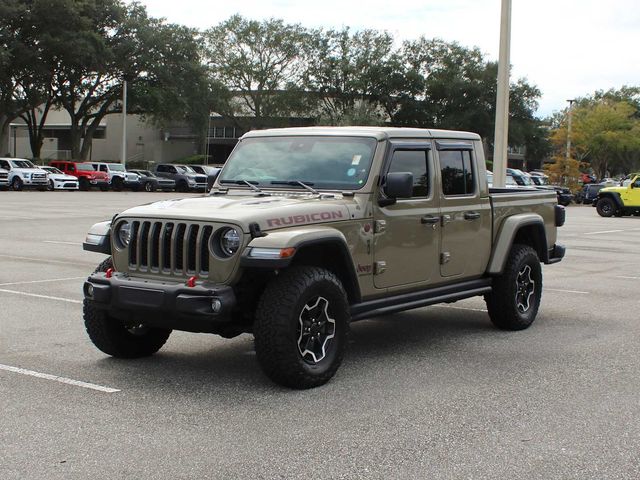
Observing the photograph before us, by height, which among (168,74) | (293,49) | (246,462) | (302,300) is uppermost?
(293,49)

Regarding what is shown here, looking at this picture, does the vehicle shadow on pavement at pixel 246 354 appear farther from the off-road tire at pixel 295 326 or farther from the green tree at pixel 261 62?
the green tree at pixel 261 62

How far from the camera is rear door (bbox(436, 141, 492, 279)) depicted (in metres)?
7.97

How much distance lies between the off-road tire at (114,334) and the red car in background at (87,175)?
154ft

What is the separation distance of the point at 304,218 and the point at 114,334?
6.09 ft

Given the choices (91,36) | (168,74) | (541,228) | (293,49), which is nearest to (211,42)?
(293,49)

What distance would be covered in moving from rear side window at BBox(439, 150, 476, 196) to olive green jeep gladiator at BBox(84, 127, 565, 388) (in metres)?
0.01

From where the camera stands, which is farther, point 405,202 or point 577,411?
point 405,202

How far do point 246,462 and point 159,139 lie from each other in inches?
3419

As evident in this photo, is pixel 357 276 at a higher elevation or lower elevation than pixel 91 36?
lower

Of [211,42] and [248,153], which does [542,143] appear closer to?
[211,42]

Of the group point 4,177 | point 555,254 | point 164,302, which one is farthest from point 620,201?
point 164,302

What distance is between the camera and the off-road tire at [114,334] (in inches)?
277

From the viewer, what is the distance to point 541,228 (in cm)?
920

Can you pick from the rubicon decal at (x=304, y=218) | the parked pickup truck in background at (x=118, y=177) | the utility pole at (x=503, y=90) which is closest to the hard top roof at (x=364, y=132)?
the rubicon decal at (x=304, y=218)
